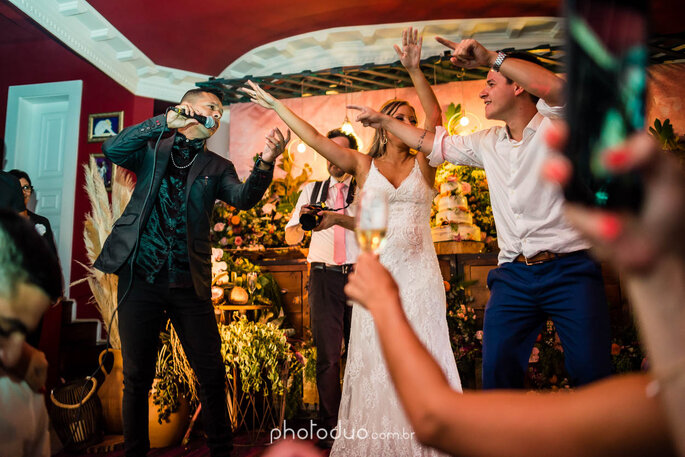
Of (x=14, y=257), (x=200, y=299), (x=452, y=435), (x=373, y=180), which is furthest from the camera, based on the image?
(x=373, y=180)

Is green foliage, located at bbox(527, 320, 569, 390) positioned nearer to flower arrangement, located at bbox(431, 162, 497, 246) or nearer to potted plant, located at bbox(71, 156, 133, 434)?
flower arrangement, located at bbox(431, 162, 497, 246)

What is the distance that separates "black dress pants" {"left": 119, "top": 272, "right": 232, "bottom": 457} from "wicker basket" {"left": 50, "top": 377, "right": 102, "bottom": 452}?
1.29 m

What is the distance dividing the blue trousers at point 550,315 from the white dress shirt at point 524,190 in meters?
0.08

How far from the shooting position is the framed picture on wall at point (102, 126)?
20.6 ft

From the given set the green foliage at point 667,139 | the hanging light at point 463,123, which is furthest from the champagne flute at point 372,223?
the hanging light at point 463,123

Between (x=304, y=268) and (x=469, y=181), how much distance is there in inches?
81.3

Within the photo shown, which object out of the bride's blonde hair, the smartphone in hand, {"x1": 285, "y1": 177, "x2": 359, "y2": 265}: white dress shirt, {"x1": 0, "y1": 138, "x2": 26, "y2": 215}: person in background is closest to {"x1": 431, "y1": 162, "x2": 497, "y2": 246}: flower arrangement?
{"x1": 285, "y1": 177, "x2": 359, "y2": 265}: white dress shirt

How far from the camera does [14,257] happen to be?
1.08 m

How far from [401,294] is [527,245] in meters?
0.71

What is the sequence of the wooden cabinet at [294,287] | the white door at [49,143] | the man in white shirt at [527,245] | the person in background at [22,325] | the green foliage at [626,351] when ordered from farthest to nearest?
1. the white door at [49,143]
2. the wooden cabinet at [294,287]
3. the green foliage at [626,351]
4. the man in white shirt at [527,245]
5. the person in background at [22,325]

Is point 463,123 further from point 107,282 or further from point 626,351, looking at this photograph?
point 107,282

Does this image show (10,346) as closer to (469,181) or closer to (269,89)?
(469,181)

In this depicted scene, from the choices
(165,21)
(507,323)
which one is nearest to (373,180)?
(507,323)
